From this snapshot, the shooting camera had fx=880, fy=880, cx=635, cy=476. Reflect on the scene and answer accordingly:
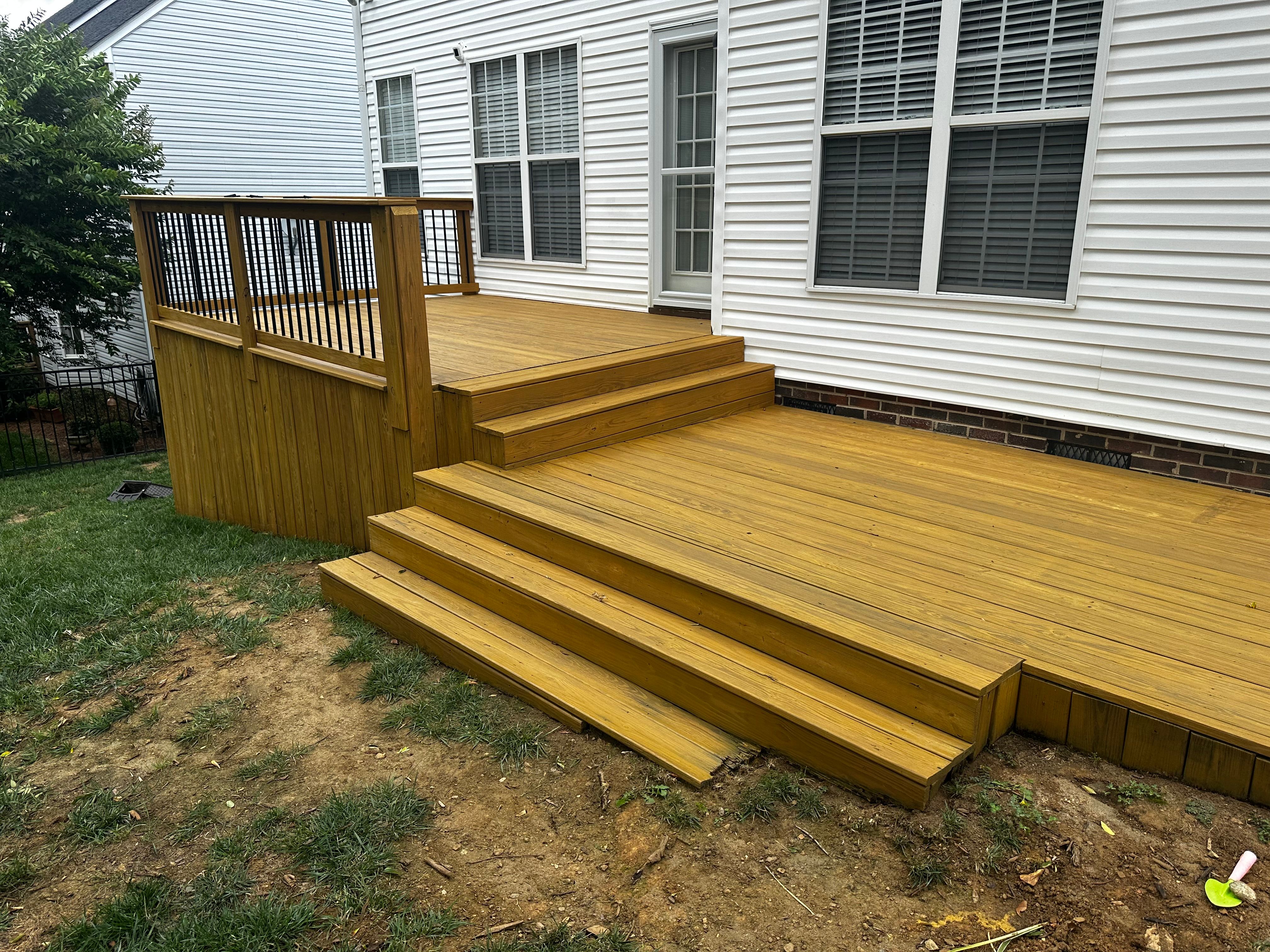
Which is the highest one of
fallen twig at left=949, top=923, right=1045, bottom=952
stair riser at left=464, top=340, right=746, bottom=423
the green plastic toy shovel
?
stair riser at left=464, top=340, right=746, bottom=423

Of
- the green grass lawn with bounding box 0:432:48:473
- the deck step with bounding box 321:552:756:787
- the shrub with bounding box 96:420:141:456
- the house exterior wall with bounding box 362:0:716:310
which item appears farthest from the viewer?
the shrub with bounding box 96:420:141:456

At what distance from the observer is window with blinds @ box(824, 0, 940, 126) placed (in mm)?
4590

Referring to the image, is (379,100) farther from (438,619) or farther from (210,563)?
(438,619)

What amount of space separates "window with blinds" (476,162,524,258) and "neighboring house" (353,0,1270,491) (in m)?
1.42

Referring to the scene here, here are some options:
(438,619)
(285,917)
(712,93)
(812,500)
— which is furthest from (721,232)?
(285,917)

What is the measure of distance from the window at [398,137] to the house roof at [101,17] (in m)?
5.43

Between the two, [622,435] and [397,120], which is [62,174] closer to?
[397,120]

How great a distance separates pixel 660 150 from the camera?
6812 millimetres

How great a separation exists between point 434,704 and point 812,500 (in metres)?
1.81

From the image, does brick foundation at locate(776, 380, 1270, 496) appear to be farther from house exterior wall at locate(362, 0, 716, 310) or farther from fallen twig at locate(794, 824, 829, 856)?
fallen twig at locate(794, 824, 829, 856)

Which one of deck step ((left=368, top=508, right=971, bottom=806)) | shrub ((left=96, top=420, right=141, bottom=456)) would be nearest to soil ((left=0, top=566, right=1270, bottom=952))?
deck step ((left=368, top=508, right=971, bottom=806))

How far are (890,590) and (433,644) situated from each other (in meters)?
1.72

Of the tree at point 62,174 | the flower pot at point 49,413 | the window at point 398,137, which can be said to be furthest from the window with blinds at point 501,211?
the flower pot at point 49,413

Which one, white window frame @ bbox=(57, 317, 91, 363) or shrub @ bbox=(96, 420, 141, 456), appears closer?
shrub @ bbox=(96, 420, 141, 456)
